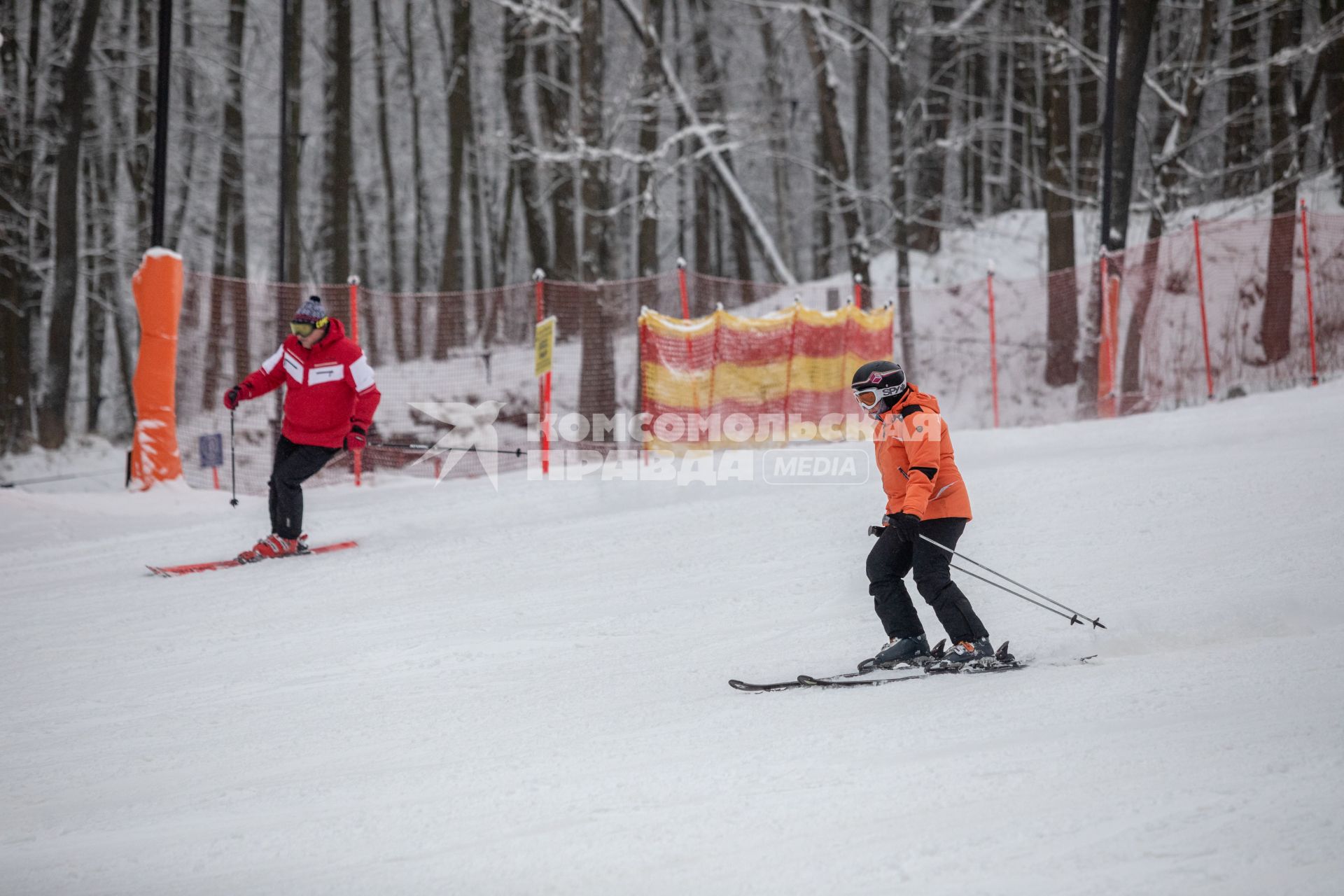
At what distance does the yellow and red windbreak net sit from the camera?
13.2 metres

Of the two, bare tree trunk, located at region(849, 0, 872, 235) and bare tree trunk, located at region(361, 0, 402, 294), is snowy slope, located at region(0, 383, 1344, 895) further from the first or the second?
bare tree trunk, located at region(361, 0, 402, 294)

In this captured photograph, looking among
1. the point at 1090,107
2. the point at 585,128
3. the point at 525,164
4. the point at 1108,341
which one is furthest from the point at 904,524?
the point at 1090,107

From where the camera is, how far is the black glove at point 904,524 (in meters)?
5.25

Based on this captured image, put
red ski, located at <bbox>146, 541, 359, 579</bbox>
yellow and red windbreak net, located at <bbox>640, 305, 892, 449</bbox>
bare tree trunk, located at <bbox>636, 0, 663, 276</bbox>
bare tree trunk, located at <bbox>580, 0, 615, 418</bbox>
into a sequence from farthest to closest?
bare tree trunk, located at <bbox>636, 0, 663, 276</bbox>, bare tree trunk, located at <bbox>580, 0, 615, 418</bbox>, yellow and red windbreak net, located at <bbox>640, 305, 892, 449</bbox>, red ski, located at <bbox>146, 541, 359, 579</bbox>

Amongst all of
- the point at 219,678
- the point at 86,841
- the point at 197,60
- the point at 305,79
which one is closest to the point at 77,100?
the point at 197,60

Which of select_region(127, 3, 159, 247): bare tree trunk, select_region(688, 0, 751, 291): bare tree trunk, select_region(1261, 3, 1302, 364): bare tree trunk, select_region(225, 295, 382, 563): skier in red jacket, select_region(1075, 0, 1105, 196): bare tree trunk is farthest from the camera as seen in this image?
select_region(688, 0, 751, 291): bare tree trunk

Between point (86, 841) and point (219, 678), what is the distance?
1.91 meters

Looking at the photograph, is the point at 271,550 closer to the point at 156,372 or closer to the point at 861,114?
the point at 156,372

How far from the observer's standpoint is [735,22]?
28.7 metres

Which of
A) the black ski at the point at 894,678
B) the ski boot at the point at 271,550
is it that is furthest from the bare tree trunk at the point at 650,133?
the black ski at the point at 894,678

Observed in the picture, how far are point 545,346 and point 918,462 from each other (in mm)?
7227

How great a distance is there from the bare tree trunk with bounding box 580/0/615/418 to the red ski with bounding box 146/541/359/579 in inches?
322

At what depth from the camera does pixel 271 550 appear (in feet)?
28.7

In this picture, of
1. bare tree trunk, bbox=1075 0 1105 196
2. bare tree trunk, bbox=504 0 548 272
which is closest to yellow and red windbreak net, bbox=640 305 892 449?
bare tree trunk, bbox=1075 0 1105 196
